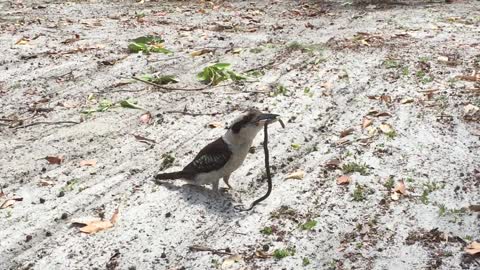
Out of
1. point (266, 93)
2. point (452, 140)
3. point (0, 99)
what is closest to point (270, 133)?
point (266, 93)

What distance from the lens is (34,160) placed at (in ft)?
18.9

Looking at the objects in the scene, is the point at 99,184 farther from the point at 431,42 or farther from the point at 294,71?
the point at 431,42

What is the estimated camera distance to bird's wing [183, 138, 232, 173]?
15.2 ft

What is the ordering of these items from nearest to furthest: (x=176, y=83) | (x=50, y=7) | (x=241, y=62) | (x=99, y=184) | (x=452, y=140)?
(x=99, y=184) < (x=452, y=140) < (x=176, y=83) < (x=241, y=62) < (x=50, y=7)

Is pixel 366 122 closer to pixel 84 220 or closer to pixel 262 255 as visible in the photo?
pixel 262 255

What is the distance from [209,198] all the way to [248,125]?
805 mm

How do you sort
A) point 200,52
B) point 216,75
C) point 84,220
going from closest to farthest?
point 84,220 < point 216,75 < point 200,52

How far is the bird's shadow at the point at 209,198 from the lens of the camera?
476cm

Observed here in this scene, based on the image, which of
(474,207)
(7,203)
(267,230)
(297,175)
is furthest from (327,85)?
(7,203)

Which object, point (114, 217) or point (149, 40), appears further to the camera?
point (149, 40)

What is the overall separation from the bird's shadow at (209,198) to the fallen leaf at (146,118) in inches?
57.8

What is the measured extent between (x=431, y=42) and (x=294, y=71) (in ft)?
7.43

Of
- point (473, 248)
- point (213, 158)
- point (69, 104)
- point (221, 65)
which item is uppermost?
point (213, 158)

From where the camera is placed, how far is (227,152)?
15.1ft
